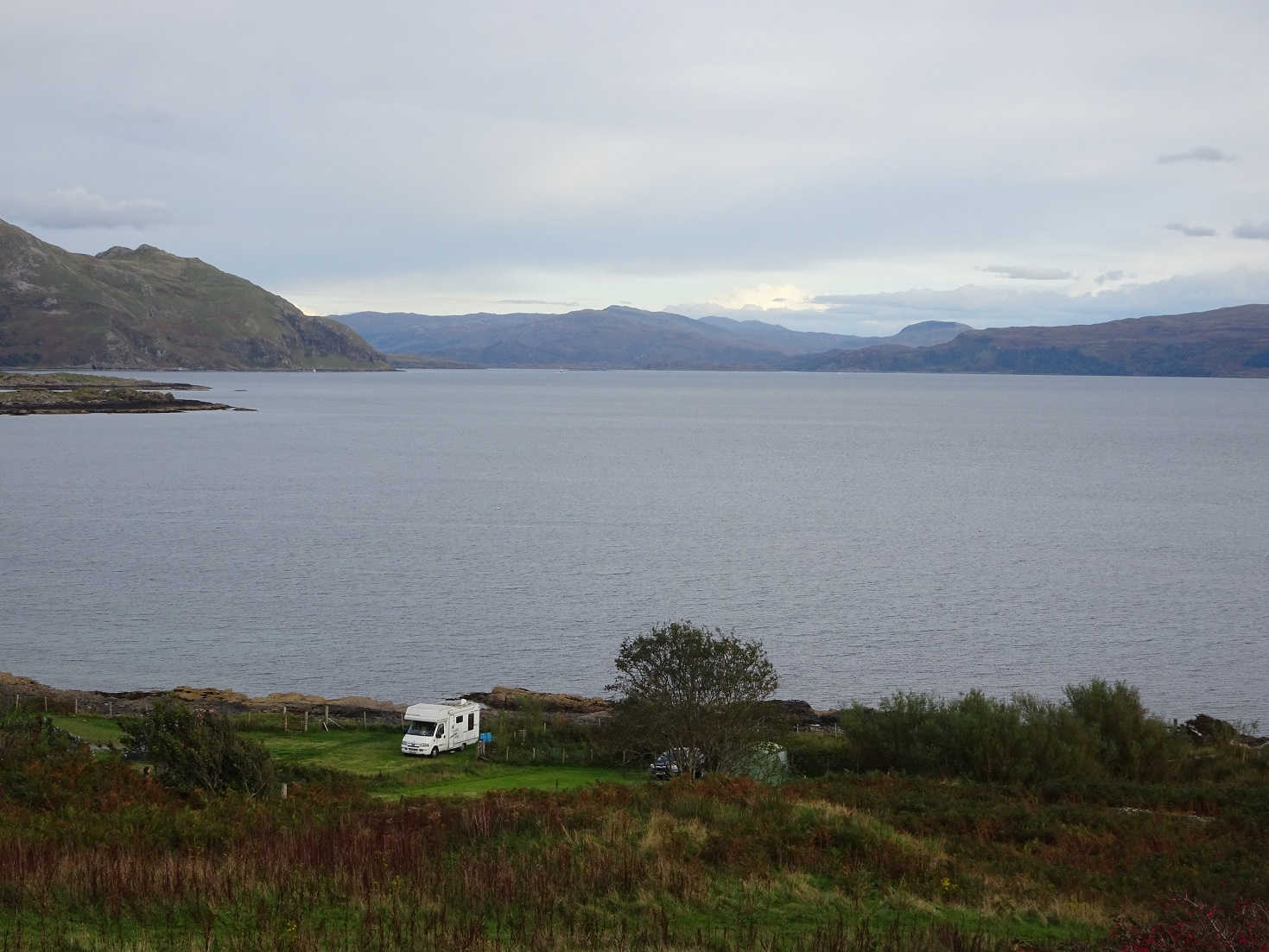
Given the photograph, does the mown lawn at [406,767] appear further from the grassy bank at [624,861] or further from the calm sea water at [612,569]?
the calm sea water at [612,569]

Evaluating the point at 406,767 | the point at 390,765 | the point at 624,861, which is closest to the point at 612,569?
the point at 390,765

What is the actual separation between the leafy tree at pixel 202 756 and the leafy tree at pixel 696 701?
847 centimetres

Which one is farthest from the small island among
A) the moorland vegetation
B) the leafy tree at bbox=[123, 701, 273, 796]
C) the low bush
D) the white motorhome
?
the low bush

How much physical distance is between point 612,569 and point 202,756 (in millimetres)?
37842

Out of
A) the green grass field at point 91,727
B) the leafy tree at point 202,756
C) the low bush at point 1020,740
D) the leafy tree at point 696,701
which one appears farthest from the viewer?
the green grass field at point 91,727

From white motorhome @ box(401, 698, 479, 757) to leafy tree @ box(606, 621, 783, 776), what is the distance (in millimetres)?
4144

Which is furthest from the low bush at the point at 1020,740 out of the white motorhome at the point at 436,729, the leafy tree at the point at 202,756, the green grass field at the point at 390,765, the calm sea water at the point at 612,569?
the leafy tree at the point at 202,756

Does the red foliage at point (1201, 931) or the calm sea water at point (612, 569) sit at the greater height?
the red foliage at point (1201, 931)

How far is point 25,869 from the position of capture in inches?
468

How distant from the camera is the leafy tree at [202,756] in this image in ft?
61.8

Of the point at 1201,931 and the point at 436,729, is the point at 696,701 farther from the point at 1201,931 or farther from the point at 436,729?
the point at 1201,931

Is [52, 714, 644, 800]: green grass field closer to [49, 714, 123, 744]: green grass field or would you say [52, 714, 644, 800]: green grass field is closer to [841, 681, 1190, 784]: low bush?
[49, 714, 123, 744]: green grass field

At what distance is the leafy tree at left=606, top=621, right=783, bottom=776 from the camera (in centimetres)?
2459

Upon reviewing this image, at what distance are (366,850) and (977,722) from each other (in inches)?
564
